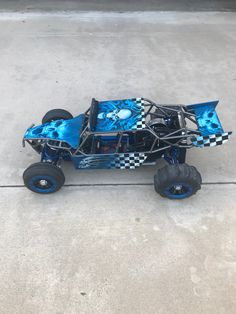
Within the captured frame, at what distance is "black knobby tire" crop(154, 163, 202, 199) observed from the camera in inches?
141

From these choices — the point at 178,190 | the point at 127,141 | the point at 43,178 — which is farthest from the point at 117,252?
the point at 127,141

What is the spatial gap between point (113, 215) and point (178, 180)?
87 centimetres

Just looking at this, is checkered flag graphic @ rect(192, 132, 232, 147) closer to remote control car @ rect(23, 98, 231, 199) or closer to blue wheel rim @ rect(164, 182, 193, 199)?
remote control car @ rect(23, 98, 231, 199)

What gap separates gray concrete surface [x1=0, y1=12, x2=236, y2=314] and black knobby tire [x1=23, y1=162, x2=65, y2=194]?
0.18 metres

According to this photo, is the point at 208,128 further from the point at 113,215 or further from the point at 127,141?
the point at 113,215

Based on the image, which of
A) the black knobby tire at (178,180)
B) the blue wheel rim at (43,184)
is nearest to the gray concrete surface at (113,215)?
the blue wheel rim at (43,184)

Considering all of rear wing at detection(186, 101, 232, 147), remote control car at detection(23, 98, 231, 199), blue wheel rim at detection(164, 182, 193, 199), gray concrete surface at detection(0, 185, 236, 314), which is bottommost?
gray concrete surface at detection(0, 185, 236, 314)

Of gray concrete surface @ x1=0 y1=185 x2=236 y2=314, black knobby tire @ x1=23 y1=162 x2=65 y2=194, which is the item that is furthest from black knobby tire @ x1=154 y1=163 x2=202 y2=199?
black knobby tire @ x1=23 y1=162 x2=65 y2=194

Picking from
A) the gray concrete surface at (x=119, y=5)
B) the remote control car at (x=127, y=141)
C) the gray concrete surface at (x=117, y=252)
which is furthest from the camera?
the gray concrete surface at (x=119, y=5)

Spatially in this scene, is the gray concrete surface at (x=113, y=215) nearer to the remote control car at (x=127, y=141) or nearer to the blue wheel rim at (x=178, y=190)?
the blue wheel rim at (x=178, y=190)

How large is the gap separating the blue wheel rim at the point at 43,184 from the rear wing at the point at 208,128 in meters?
1.72

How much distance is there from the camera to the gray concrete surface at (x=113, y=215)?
3.18 metres

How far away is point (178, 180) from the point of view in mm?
3584

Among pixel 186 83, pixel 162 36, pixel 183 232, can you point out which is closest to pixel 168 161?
pixel 183 232
